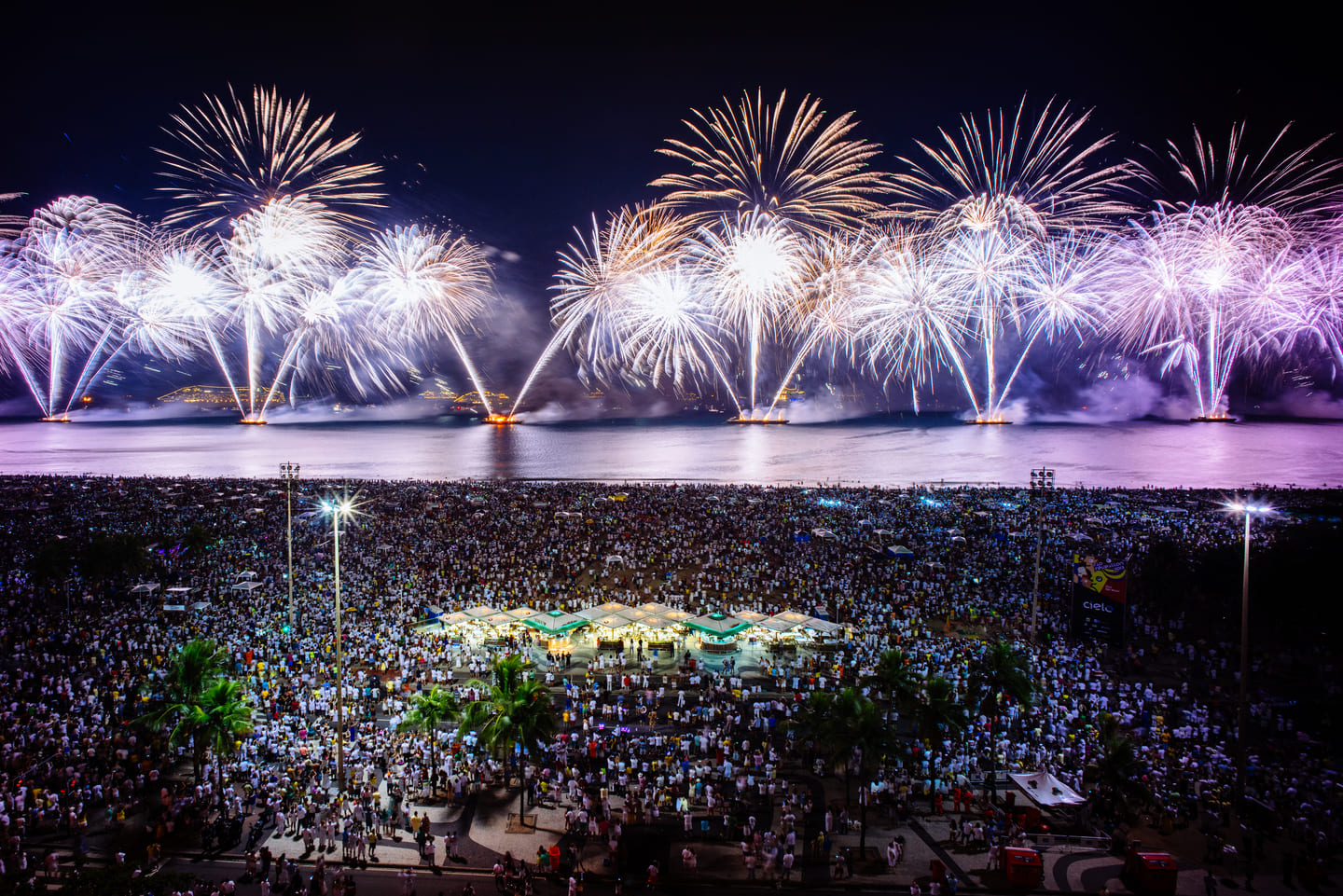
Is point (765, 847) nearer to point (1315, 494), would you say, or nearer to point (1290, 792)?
point (1290, 792)

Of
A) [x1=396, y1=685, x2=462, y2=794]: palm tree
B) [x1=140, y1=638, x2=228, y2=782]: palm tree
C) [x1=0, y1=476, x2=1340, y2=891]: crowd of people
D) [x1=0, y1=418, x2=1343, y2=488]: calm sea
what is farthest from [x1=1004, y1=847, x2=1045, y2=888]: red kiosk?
[x1=0, y1=418, x2=1343, y2=488]: calm sea

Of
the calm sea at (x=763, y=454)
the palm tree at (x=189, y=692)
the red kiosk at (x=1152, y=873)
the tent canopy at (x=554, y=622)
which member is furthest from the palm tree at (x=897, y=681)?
the calm sea at (x=763, y=454)

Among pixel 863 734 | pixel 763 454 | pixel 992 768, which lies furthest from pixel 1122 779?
pixel 763 454

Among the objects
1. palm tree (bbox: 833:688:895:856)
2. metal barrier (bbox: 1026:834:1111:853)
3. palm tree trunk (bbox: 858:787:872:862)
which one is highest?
palm tree (bbox: 833:688:895:856)

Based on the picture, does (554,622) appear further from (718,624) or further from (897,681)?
(897,681)

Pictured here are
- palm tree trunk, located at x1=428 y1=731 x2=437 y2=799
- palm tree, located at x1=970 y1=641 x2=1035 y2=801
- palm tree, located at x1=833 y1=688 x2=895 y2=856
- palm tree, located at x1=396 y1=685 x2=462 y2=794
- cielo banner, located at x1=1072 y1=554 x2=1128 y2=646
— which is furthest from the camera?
cielo banner, located at x1=1072 y1=554 x2=1128 y2=646

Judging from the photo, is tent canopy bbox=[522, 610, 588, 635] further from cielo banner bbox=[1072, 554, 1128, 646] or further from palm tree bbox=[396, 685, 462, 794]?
A: cielo banner bbox=[1072, 554, 1128, 646]

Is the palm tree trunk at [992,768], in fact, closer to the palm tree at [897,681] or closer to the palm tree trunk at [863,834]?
the palm tree at [897,681]
